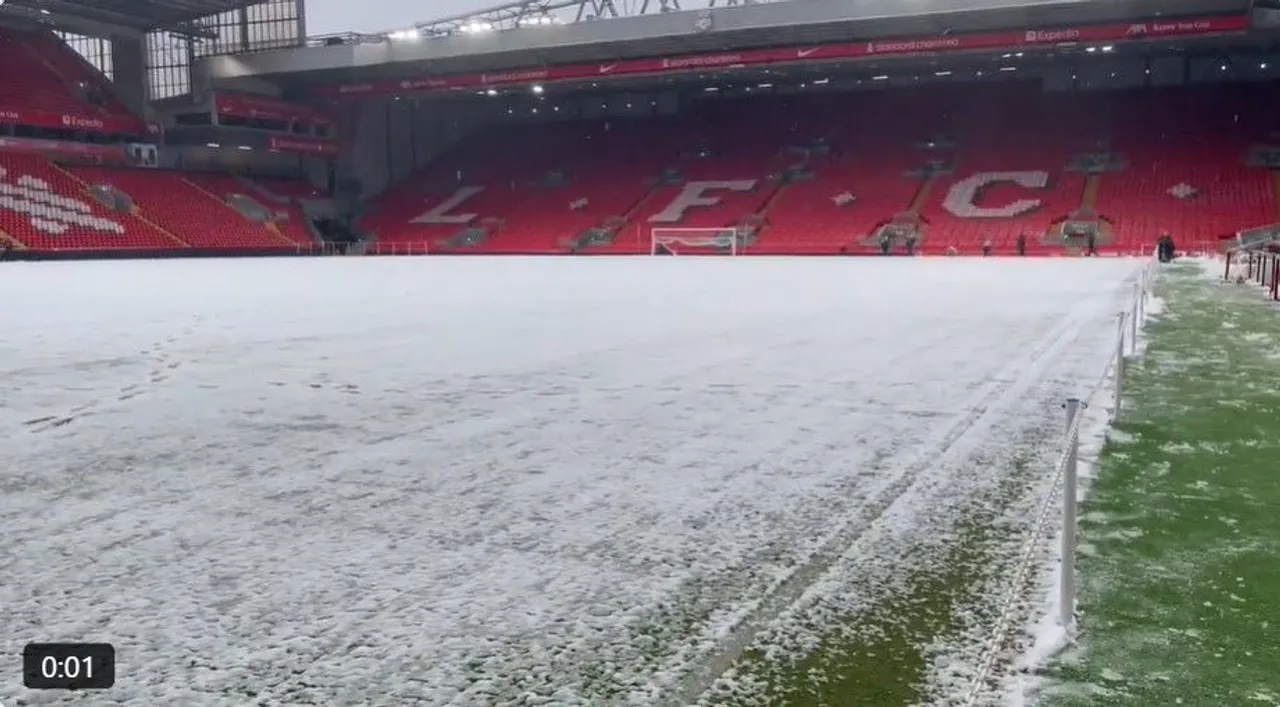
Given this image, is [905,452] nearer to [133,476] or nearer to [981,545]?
[981,545]

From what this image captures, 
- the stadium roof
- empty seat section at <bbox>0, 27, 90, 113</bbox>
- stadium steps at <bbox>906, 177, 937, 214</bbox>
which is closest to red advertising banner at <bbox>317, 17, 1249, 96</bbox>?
stadium steps at <bbox>906, 177, 937, 214</bbox>

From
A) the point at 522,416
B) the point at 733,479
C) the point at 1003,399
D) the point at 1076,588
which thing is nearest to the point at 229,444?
the point at 522,416

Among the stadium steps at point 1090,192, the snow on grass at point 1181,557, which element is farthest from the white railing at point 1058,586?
the stadium steps at point 1090,192

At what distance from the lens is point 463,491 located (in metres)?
4.74

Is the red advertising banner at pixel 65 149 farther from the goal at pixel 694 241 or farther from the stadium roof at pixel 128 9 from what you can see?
the goal at pixel 694 241

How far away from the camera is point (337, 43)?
4747cm

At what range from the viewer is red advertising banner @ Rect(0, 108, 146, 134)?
141ft

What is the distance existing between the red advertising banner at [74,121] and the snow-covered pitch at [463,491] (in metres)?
38.3

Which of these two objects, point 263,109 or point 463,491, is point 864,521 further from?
point 263,109

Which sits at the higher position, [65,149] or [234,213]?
[65,149]
